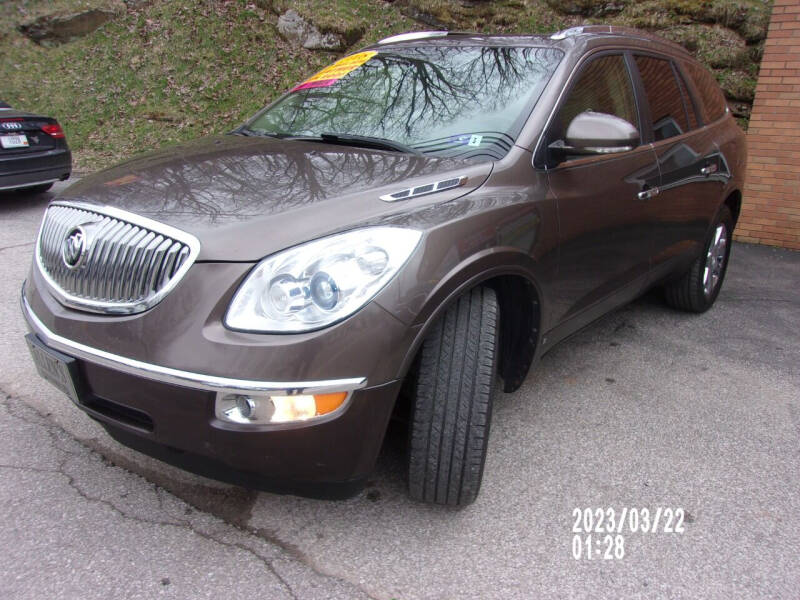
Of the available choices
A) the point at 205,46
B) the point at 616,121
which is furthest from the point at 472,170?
the point at 205,46

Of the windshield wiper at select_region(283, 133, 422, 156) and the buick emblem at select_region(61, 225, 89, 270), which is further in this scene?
the windshield wiper at select_region(283, 133, 422, 156)

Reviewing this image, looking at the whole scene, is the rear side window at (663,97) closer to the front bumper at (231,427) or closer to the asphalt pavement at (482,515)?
the asphalt pavement at (482,515)

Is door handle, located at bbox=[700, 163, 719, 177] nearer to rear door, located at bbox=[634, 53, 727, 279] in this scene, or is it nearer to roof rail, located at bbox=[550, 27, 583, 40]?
rear door, located at bbox=[634, 53, 727, 279]

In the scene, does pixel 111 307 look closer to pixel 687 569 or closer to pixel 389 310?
Result: pixel 389 310

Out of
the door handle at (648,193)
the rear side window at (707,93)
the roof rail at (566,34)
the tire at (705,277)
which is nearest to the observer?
the roof rail at (566,34)

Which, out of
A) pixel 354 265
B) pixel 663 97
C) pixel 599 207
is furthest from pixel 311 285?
pixel 663 97

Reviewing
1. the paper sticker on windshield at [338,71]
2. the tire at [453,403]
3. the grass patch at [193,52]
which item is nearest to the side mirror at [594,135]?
the tire at [453,403]

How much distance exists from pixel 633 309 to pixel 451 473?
288 cm

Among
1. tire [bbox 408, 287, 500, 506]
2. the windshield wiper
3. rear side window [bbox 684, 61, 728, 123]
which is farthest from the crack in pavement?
rear side window [bbox 684, 61, 728, 123]

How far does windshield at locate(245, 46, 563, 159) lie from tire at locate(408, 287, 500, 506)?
0.72 meters

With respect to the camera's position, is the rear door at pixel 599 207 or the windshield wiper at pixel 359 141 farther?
the rear door at pixel 599 207

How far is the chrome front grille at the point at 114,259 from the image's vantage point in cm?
190

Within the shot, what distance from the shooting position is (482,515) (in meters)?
2.38

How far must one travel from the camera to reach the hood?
1.92 meters
